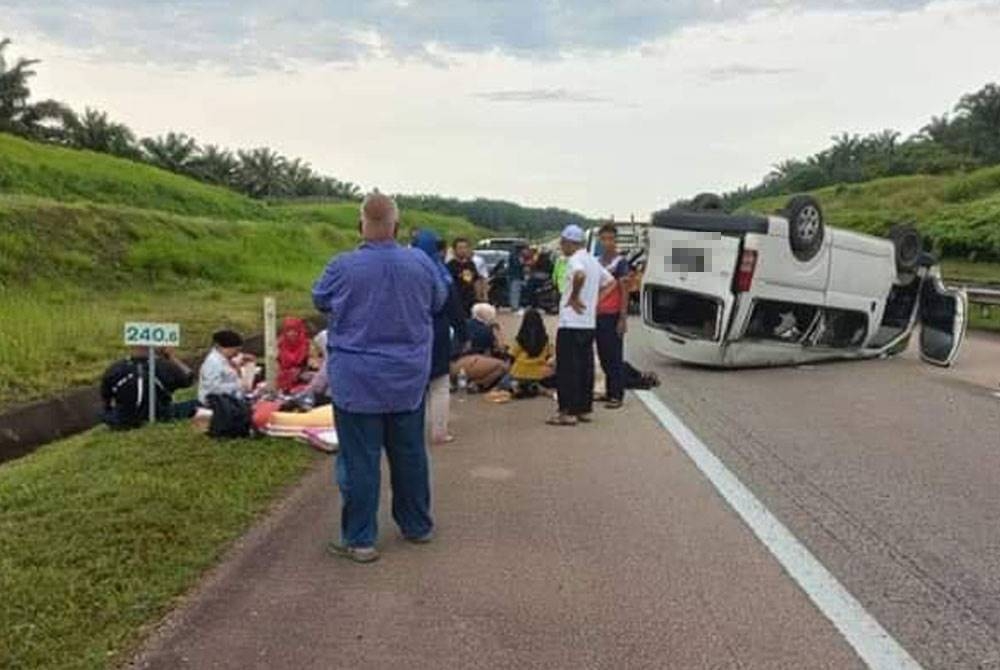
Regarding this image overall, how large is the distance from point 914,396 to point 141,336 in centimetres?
795

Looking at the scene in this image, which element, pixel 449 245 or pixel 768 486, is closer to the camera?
pixel 768 486

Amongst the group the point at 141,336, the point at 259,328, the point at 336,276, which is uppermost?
the point at 336,276

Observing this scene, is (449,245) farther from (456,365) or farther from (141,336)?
(141,336)

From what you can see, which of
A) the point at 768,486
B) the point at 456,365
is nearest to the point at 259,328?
the point at 456,365

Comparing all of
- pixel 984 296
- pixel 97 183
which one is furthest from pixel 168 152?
pixel 984 296

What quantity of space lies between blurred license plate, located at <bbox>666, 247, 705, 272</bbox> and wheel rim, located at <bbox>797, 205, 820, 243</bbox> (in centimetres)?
134

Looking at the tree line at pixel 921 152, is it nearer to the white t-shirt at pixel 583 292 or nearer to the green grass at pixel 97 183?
the green grass at pixel 97 183

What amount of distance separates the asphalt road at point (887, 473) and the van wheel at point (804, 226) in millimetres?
1563

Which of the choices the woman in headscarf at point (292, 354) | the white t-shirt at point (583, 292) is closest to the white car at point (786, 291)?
the white t-shirt at point (583, 292)

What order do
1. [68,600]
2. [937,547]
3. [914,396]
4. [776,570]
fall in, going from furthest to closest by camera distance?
[914,396] → [937,547] → [776,570] → [68,600]

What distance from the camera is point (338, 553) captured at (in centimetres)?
612

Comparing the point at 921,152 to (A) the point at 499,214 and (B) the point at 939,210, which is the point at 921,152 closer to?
(B) the point at 939,210

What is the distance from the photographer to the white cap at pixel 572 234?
10.4 metres

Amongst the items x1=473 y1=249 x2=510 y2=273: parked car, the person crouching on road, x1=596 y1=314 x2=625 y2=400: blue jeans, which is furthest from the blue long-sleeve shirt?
x1=473 y1=249 x2=510 y2=273: parked car
